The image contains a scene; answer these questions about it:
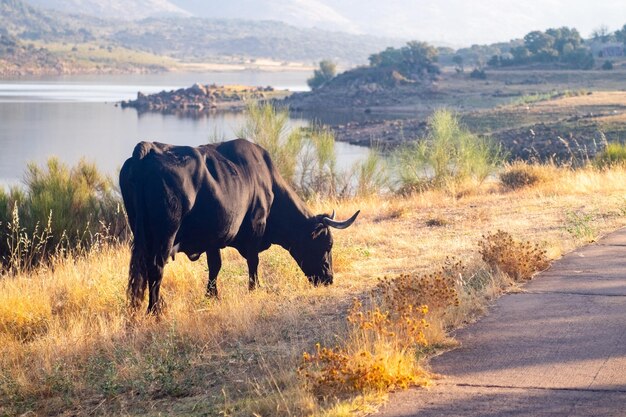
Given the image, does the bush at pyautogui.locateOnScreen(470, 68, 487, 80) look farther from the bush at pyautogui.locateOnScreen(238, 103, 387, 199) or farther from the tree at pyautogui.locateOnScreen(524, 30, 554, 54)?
the bush at pyautogui.locateOnScreen(238, 103, 387, 199)

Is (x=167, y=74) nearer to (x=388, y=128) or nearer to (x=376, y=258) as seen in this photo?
(x=388, y=128)

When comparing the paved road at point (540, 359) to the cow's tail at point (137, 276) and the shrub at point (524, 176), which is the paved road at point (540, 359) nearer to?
the cow's tail at point (137, 276)

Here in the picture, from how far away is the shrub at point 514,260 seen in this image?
10.5 m

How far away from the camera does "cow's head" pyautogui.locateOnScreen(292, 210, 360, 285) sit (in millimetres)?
11711

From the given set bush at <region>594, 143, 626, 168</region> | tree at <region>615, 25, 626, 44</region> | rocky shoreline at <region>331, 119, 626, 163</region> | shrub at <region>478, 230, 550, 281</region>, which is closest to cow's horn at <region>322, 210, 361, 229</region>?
shrub at <region>478, 230, 550, 281</region>

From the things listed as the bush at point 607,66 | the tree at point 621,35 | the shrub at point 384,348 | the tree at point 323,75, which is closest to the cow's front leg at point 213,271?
the shrub at point 384,348

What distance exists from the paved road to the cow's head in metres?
2.55

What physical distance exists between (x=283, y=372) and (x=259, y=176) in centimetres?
412

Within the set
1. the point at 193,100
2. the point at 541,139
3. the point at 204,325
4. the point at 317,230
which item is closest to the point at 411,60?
the point at 193,100

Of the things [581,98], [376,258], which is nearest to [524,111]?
[581,98]

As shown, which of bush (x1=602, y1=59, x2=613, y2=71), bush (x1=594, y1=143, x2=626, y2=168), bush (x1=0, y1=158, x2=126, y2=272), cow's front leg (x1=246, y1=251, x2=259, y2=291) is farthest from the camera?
bush (x1=602, y1=59, x2=613, y2=71)

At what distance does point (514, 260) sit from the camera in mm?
10562

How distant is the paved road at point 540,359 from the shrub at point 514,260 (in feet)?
0.69

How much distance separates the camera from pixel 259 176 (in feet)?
36.3
